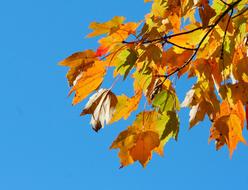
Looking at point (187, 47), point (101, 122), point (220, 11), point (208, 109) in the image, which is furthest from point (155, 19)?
point (101, 122)

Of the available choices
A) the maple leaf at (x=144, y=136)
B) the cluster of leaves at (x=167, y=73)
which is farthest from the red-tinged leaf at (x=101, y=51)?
the maple leaf at (x=144, y=136)

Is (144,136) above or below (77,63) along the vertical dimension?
below

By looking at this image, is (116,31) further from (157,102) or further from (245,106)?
(245,106)

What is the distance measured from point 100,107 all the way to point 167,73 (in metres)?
0.39

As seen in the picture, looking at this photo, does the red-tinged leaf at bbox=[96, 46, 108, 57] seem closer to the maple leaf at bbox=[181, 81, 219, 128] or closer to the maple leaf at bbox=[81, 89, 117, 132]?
the maple leaf at bbox=[81, 89, 117, 132]

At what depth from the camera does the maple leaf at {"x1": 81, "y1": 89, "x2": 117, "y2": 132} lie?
1383 mm

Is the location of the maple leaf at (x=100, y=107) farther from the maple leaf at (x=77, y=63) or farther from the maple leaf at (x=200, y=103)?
the maple leaf at (x=200, y=103)

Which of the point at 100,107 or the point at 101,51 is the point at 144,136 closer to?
the point at 100,107

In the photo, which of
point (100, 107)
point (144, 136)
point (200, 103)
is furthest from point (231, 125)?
point (100, 107)

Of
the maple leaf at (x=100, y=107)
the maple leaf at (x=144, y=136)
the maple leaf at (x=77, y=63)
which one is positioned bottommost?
the maple leaf at (x=144, y=136)

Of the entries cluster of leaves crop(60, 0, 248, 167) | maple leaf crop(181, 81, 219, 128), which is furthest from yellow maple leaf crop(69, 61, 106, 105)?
maple leaf crop(181, 81, 219, 128)

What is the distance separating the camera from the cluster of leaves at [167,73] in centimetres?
142

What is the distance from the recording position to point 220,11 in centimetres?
150

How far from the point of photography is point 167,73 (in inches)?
67.6
